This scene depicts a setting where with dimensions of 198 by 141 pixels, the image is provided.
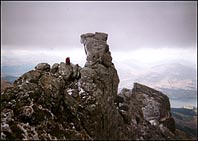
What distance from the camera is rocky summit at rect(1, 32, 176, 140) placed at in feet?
99.1

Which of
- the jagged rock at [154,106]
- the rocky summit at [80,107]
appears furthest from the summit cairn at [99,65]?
the jagged rock at [154,106]

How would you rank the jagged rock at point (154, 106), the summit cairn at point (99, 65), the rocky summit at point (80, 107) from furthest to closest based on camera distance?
the jagged rock at point (154, 106) → the summit cairn at point (99, 65) → the rocky summit at point (80, 107)

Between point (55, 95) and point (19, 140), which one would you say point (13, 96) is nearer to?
point (55, 95)

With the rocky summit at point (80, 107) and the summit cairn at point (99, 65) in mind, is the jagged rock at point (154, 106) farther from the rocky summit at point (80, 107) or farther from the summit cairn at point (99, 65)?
the summit cairn at point (99, 65)

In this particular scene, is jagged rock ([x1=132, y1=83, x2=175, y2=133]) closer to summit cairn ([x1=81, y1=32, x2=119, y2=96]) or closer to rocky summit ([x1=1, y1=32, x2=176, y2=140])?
rocky summit ([x1=1, y1=32, x2=176, y2=140])

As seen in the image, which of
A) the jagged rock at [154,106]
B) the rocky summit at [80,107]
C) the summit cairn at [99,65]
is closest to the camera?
the rocky summit at [80,107]

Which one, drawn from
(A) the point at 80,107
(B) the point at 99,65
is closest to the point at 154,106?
(B) the point at 99,65

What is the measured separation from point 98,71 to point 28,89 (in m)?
20.6

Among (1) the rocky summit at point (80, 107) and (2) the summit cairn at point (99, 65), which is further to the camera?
(2) the summit cairn at point (99, 65)

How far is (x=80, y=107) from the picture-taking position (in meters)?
42.7

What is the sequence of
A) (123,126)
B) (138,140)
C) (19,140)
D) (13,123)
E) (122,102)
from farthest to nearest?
1. (122,102)
2. (138,140)
3. (123,126)
4. (13,123)
5. (19,140)

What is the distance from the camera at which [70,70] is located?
47125 millimetres

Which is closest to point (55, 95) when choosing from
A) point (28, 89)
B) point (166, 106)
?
point (28, 89)

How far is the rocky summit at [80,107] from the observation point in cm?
3022
